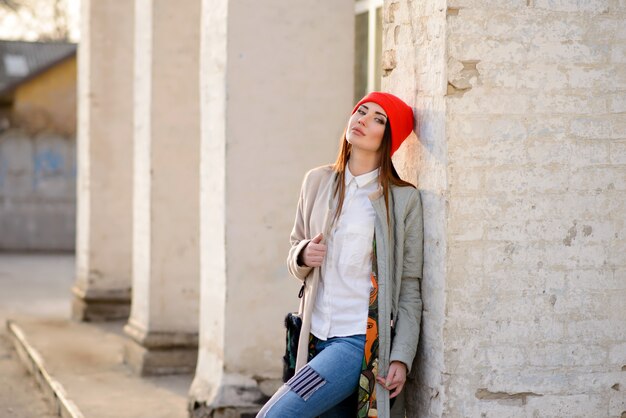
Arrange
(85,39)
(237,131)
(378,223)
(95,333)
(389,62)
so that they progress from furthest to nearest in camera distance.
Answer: (85,39) < (95,333) < (237,131) < (389,62) < (378,223)

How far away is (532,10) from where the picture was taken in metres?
3.85

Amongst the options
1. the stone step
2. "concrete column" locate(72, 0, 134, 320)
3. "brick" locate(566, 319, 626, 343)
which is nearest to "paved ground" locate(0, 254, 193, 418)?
the stone step

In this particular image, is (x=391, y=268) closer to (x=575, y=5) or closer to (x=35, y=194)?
(x=575, y=5)

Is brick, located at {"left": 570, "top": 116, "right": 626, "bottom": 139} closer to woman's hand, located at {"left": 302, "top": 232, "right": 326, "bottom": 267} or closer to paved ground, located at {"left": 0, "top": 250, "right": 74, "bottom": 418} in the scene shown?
woman's hand, located at {"left": 302, "top": 232, "right": 326, "bottom": 267}

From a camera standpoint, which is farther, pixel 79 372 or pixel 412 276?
pixel 79 372

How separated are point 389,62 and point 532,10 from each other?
68 centimetres

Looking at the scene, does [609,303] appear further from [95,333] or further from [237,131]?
[95,333]

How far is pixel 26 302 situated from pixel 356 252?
33.4 ft

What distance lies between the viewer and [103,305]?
10.9 meters

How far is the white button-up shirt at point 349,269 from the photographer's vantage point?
384 cm

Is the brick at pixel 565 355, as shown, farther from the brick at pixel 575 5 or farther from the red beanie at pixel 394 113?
the brick at pixel 575 5

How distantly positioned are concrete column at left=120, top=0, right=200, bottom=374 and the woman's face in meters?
4.17

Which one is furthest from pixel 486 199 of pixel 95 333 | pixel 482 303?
pixel 95 333

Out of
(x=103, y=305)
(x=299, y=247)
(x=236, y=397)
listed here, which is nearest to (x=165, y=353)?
(x=236, y=397)
